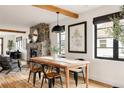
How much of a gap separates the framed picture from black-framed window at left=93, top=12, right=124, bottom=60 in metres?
0.52

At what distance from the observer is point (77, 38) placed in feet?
18.6

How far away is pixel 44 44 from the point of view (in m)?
7.56

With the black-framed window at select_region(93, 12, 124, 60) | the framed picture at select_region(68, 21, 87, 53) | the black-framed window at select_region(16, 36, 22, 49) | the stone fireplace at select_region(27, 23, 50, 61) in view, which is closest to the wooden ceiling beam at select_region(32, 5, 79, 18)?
the framed picture at select_region(68, 21, 87, 53)

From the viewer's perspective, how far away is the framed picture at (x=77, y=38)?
5293 mm

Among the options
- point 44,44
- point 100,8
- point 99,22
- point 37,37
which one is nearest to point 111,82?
point 99,22

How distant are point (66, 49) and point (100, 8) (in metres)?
2.45

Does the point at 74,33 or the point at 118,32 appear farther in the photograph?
the point at 74,33

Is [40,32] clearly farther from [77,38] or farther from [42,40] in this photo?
[77,38]

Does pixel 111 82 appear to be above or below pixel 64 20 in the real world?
below

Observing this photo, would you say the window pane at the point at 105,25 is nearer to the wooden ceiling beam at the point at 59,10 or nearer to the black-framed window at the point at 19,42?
the wooden ceiling beam at the point at 59,10

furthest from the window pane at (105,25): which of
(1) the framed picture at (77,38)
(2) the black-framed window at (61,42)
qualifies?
(2) the black-framed window at (61,42)

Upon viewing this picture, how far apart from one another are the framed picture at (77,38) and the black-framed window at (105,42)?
1.70 feet

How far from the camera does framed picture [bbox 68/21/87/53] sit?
17.4ft

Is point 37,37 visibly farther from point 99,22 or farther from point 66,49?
point 99,22
